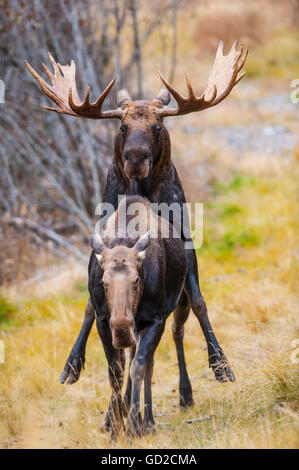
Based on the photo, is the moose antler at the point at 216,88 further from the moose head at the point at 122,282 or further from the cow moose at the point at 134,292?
the moose head at the point at 122,282

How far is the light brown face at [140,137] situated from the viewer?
18.0 feet

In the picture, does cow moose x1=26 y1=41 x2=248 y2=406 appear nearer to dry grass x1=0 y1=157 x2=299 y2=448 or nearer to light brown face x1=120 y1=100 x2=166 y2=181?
light brown face x1=120 y1=100 x2=166 y2=181

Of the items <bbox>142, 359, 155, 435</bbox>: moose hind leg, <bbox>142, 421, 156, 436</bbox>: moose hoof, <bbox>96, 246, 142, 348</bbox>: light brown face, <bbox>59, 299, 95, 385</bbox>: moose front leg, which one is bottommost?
<bbox>142, 421, 156, 436</bbox>: moose hoof

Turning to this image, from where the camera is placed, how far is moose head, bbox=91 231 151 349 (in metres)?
4.32

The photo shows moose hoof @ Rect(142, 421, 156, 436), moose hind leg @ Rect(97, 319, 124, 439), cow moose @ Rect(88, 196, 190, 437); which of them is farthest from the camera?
moose hoof @ Rect(142, 421, 156, 436)

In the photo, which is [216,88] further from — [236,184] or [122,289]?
[236,184]

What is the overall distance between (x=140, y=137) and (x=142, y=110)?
41 centimetres

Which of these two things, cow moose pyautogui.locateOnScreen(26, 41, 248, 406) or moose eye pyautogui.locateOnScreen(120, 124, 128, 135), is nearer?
cow moose pyautogui.locateOnScreen(26, 41, 248, 406)

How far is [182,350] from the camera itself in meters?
6.46

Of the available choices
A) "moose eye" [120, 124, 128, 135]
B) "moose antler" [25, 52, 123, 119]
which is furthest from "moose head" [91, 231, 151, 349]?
"moose antler" [25, 52, 123, 119]

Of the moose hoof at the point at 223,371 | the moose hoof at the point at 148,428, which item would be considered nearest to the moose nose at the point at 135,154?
the moose hoof at the point at 223,371

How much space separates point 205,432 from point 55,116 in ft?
24.8

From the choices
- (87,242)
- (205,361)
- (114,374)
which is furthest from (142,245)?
(87,242)
